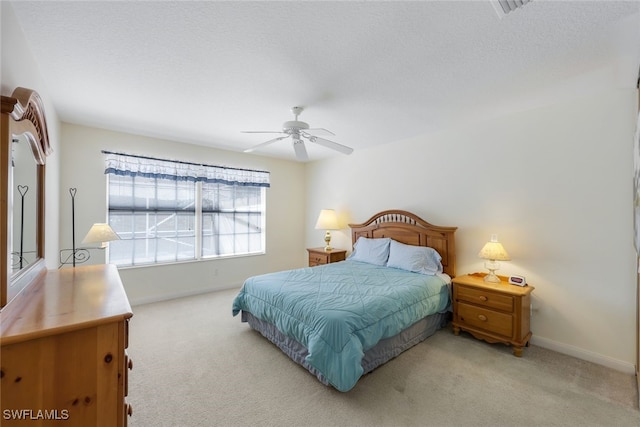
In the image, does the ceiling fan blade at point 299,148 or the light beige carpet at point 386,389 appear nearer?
the light beige carpet at point 386,389

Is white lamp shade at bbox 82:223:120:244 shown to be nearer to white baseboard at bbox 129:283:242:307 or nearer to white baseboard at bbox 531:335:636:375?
white baseboard at bbox 129:283:242:307

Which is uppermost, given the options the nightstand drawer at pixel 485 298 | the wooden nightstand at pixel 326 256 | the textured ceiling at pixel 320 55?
the textured ceiling at pixel 320 55

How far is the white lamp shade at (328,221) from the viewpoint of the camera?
4762mm

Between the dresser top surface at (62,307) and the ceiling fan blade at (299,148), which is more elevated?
the ceiling fan blade at (299,148)

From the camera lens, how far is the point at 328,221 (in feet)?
15.7

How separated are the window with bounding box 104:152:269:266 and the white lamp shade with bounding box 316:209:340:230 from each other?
1258 millimetres

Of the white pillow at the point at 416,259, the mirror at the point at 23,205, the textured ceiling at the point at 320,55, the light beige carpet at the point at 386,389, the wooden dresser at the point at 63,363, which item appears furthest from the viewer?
the white pillow at the point at 416,259

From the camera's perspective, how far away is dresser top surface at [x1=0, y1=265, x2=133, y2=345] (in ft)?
3.14

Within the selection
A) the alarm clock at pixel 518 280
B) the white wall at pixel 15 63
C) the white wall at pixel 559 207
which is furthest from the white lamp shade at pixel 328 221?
the white wall at pixel 15 63

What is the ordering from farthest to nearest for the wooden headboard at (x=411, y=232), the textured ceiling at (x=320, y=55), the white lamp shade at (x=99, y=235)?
1. the wooden headboard at (x=411, y=232)
2. the white lamp shade at (x=99, y=235)
3. the textured ceiling at (x=320, y=55)

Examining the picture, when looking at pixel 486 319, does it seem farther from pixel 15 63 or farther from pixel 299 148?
pixel 15 63

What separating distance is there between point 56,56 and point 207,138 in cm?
213

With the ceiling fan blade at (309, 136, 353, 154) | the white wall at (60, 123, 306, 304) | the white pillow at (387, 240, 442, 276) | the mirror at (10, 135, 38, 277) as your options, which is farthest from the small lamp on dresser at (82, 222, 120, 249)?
the white pillow at (387, 240, 442, 276)

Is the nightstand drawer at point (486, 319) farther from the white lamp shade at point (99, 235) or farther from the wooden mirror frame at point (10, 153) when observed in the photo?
the white lamp shade at point (99, 235)
